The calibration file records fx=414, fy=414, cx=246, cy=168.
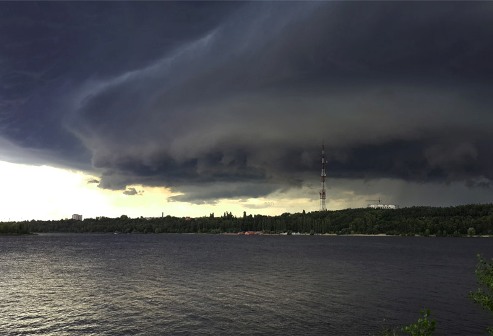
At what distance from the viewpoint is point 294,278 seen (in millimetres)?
117875

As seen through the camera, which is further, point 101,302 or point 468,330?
point 101,302

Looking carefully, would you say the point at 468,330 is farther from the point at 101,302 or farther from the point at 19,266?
the point at 19,266

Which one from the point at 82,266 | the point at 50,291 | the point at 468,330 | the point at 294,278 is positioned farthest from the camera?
the point at 82,266

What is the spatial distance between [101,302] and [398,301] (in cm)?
6004

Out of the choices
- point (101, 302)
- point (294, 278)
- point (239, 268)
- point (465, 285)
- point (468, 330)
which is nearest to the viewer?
point (468, 330)

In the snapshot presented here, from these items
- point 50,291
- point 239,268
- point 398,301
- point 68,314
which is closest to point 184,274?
point 239,268

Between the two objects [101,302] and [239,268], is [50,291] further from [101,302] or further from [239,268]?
[239,268]

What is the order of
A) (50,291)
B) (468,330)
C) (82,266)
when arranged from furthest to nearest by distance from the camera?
(82,266)
(50,291)
(468,330)

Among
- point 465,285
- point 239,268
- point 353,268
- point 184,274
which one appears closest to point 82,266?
point 184,274

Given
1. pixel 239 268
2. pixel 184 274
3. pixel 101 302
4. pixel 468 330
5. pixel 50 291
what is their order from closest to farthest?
pixel 468 330 < pixel 101 302 < pixel 50 291 < pixel 184 274 < pixel 239 268

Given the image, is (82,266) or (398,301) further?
(82,266)

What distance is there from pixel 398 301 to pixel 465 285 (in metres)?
35.1

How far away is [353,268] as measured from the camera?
148 metres

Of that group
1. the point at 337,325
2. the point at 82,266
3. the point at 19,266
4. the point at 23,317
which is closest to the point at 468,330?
the point at 337,325
